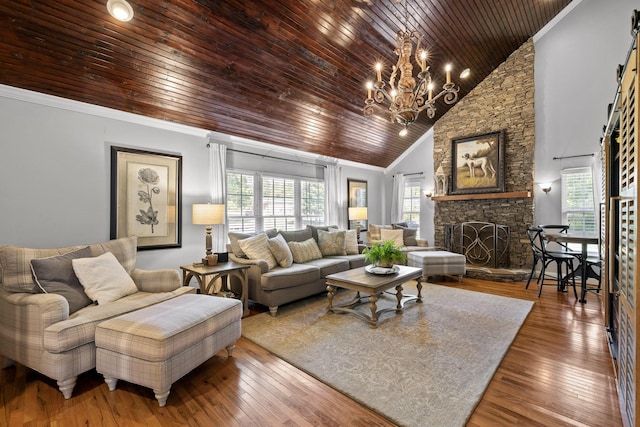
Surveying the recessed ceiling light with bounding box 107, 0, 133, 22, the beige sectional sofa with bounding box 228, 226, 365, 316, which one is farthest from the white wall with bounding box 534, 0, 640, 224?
the recessed ceiling light with bounding box 107, 0, 133, 22

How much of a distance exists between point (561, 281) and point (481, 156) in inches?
109

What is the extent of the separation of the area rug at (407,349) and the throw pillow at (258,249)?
635mm

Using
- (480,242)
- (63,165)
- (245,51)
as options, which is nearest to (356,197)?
(480,242)

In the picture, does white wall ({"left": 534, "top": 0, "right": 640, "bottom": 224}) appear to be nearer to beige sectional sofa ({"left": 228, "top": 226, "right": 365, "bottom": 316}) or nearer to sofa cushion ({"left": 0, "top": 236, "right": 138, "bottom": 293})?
beige sectional sofa ({"left": 228, "top": 226, "right": 365, "bottom": 316})

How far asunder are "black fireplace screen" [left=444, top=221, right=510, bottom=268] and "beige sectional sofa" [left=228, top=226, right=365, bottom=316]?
2.52 metres

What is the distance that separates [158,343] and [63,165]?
8.15 ft

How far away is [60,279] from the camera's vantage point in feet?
7.57

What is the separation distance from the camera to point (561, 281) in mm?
4352

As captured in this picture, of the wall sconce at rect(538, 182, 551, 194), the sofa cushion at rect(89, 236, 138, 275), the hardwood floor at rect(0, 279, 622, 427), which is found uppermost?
the wall sconce at rect(538, 182, 551, 194)

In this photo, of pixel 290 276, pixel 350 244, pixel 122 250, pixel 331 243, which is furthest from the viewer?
pixel 350 244

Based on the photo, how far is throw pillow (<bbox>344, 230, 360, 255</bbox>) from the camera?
5.04 meters

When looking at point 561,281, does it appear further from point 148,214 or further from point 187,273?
point 148,214

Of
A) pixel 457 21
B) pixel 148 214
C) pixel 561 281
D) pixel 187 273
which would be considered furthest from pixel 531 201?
pixel 148 214

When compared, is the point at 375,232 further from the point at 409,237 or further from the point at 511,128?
the point at 511,128
